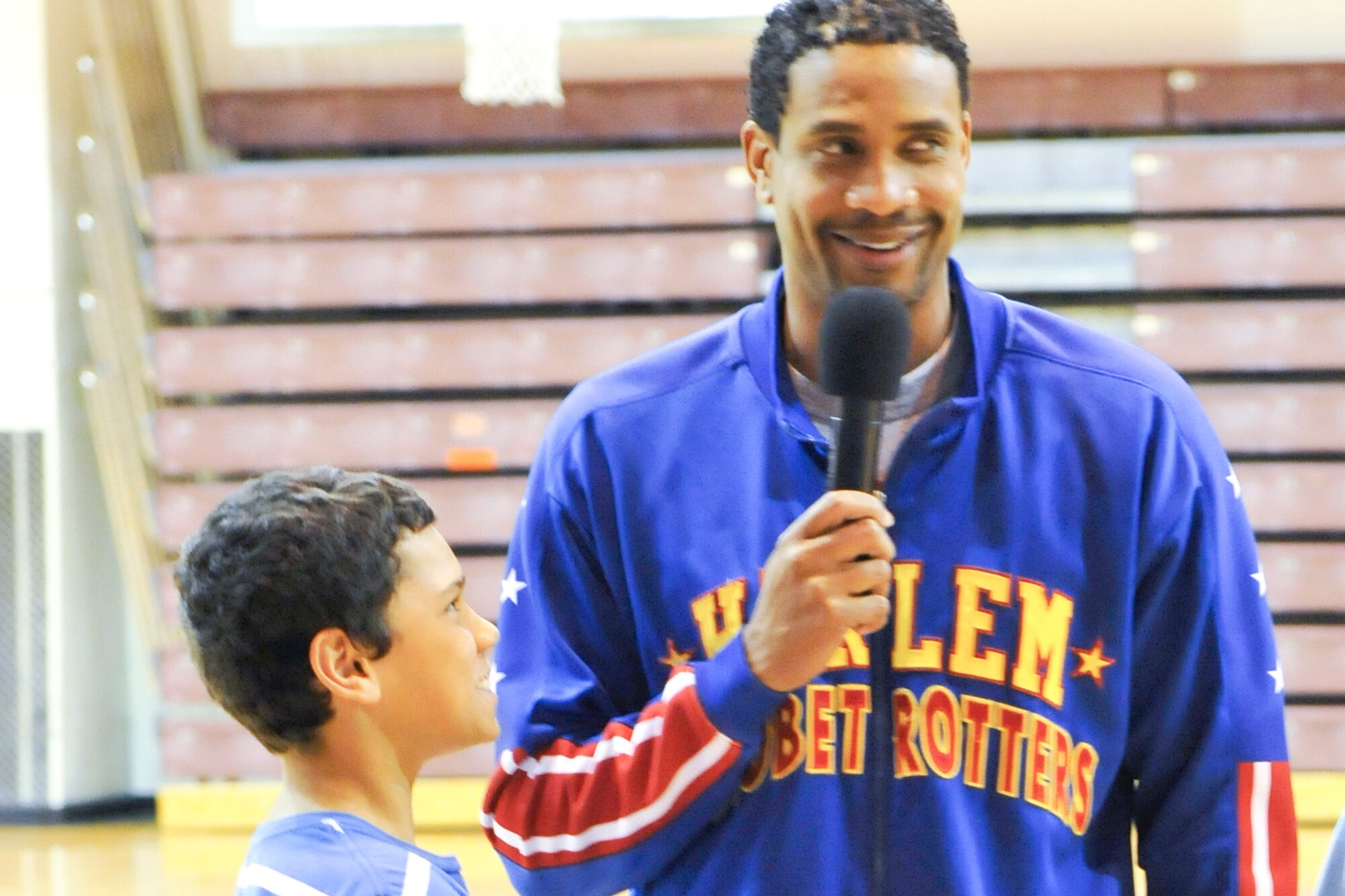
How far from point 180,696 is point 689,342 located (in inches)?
228

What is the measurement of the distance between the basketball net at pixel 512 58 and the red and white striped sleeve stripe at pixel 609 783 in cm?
556

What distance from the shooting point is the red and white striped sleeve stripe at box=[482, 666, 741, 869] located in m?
1.23

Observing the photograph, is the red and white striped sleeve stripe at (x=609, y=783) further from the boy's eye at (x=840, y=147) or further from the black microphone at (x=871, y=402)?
the boy's eye at (x=840, y=147)

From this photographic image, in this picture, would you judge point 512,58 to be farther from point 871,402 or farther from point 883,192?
point 871,402

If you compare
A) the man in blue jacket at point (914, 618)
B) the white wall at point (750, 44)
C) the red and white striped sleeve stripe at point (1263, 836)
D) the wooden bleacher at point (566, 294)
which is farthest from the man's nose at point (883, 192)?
the white wall at point (750, 44)

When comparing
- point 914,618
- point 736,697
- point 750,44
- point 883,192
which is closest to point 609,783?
point 736,697

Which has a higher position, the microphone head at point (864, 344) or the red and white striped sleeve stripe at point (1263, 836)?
the microphone head at point (864, 344)

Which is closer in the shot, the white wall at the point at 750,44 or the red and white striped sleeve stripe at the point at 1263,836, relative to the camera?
the red and white striped sleeve stripe at the point at 1263,836

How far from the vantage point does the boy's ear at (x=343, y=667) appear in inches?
59.0

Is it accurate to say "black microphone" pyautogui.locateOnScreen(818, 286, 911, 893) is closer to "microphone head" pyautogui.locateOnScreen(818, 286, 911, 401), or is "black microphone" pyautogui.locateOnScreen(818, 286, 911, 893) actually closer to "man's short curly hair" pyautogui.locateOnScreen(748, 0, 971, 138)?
"microphone head" pyautogui.locateOnScreen(818, 286, 911, 401)

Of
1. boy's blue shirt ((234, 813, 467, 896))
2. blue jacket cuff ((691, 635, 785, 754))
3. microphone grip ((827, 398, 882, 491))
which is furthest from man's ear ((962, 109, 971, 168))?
boy's blue shirt ((234, 813, 467, 896))

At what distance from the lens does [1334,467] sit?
255 inches

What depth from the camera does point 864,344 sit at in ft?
3.91

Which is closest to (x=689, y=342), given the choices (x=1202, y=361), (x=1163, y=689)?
(x=1163, y=689)
